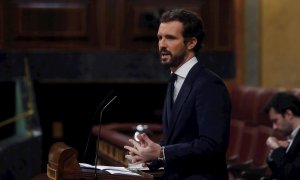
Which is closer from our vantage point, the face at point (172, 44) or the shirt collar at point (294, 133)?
the face at point (172, 44)

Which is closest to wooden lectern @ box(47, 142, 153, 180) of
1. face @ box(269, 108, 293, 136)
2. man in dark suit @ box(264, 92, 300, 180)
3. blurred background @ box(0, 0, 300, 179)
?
man in dark suit @ box(264, 92, 300, 180)

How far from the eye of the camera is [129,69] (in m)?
6.14

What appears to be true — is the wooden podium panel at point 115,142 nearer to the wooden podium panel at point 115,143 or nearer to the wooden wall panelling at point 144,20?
the wooden podium panel at point 115,143

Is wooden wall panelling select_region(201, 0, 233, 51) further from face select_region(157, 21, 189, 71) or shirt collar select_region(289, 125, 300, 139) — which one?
face select_region(157, 21, 189, 71)

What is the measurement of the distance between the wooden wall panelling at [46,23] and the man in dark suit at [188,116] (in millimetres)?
4247

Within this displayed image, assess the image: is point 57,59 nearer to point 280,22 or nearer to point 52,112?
point 52,112

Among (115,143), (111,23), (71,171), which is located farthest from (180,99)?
(111,23)

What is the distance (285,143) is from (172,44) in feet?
4.60

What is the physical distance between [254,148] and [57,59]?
2.15 meters

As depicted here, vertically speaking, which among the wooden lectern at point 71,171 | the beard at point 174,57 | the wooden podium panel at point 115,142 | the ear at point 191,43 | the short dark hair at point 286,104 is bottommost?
the wooden podium panel at point 115,142

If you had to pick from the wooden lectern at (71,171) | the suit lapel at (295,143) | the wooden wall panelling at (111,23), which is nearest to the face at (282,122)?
the suit lapel at (295,143)

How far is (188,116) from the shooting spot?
6.08 ft

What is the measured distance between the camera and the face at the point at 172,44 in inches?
74.6

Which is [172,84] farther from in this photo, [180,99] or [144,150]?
[144,150]
